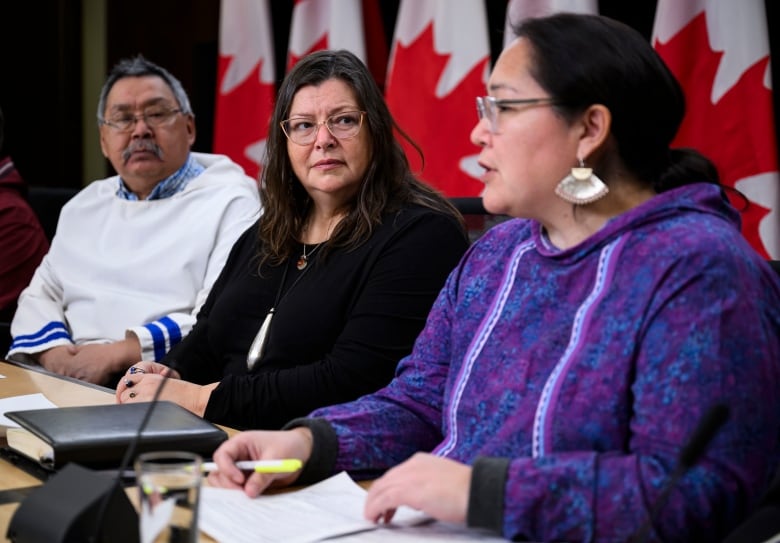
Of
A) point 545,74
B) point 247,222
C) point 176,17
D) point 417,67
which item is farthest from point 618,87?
point 176,17

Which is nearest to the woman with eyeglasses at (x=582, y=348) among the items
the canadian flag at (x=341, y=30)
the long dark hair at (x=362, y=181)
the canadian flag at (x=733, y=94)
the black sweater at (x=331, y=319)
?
the black sweater at (x=331, y=319)

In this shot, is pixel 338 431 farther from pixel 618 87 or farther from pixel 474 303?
pixel 618 87

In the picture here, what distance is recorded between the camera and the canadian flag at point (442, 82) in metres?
3.19

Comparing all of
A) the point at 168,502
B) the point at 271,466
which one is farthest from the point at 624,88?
the point at 168,502

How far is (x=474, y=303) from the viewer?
1.46 metres

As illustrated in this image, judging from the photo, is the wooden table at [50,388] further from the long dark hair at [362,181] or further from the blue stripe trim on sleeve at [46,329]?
the blue stripe trim on sleeve at [46,329]

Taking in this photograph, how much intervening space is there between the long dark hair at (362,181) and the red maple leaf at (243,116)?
162 centimetres

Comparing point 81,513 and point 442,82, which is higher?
point 442,82

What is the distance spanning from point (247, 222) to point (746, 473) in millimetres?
2074

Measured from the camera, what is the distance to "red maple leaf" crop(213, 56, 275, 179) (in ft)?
12.6

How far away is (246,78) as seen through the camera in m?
3.87

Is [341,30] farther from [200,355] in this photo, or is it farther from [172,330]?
[200,355]

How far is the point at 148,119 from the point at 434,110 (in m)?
0.89

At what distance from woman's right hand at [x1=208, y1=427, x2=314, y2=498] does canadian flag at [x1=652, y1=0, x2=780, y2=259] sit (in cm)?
149
